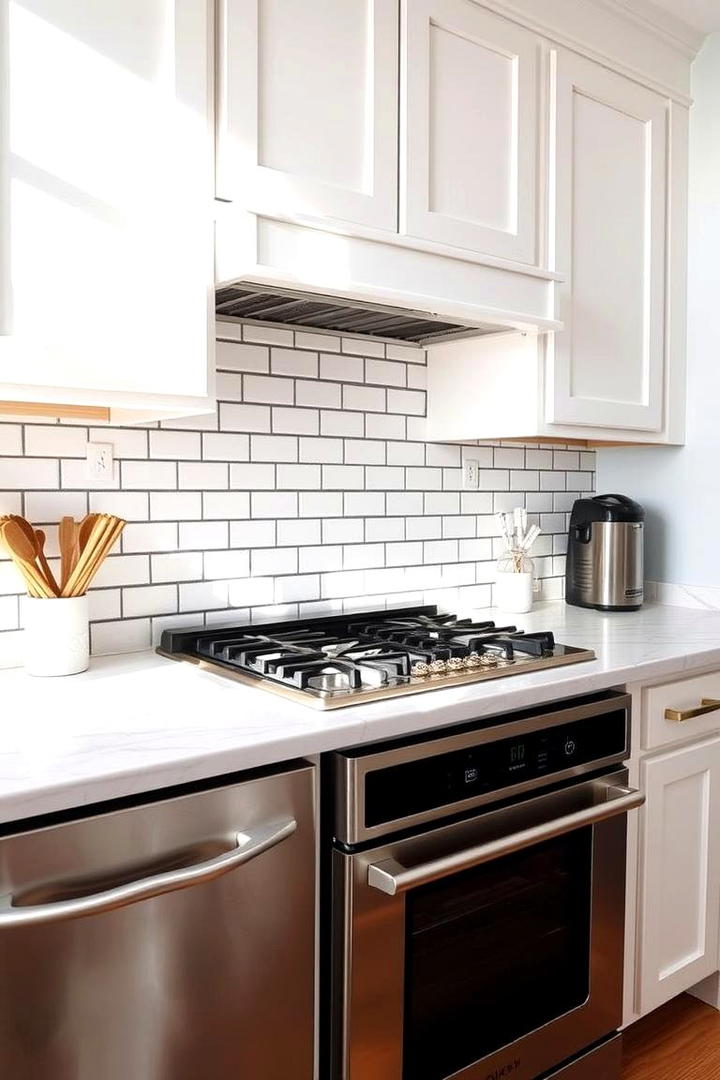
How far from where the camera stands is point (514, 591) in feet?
7.86

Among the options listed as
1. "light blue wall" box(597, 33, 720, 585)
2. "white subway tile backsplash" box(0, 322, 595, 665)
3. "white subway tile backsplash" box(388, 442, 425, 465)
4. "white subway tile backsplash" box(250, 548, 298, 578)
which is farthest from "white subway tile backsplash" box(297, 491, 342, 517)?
"light blue wall" box(597, 33, 720, 585)

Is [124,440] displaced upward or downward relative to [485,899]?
upward

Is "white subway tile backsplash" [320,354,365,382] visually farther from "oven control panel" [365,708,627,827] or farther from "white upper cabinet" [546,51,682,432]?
"oven control panel" [365,708,627,827]

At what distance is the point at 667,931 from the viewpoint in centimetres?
202

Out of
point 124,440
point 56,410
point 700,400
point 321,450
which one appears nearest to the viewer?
point 56,410

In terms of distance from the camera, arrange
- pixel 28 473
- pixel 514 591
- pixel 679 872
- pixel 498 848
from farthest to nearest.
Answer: pixel 514 591 < pixel 679 872 < pixel 28 473 < pixel 498 848

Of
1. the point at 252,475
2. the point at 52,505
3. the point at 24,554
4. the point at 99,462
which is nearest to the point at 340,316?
the point at 252,475

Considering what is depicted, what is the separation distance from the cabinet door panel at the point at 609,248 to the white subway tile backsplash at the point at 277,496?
375 mm

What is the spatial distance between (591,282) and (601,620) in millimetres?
892

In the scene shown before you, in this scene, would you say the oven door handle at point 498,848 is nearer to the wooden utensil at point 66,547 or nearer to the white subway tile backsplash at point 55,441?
the wooden utensil at point 66,547

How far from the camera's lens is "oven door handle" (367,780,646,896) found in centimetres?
135

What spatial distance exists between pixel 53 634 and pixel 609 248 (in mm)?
1687

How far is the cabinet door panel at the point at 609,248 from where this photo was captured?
7.07 ft

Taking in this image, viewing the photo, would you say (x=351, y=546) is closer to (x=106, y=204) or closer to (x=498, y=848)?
(x=498, y=848)
